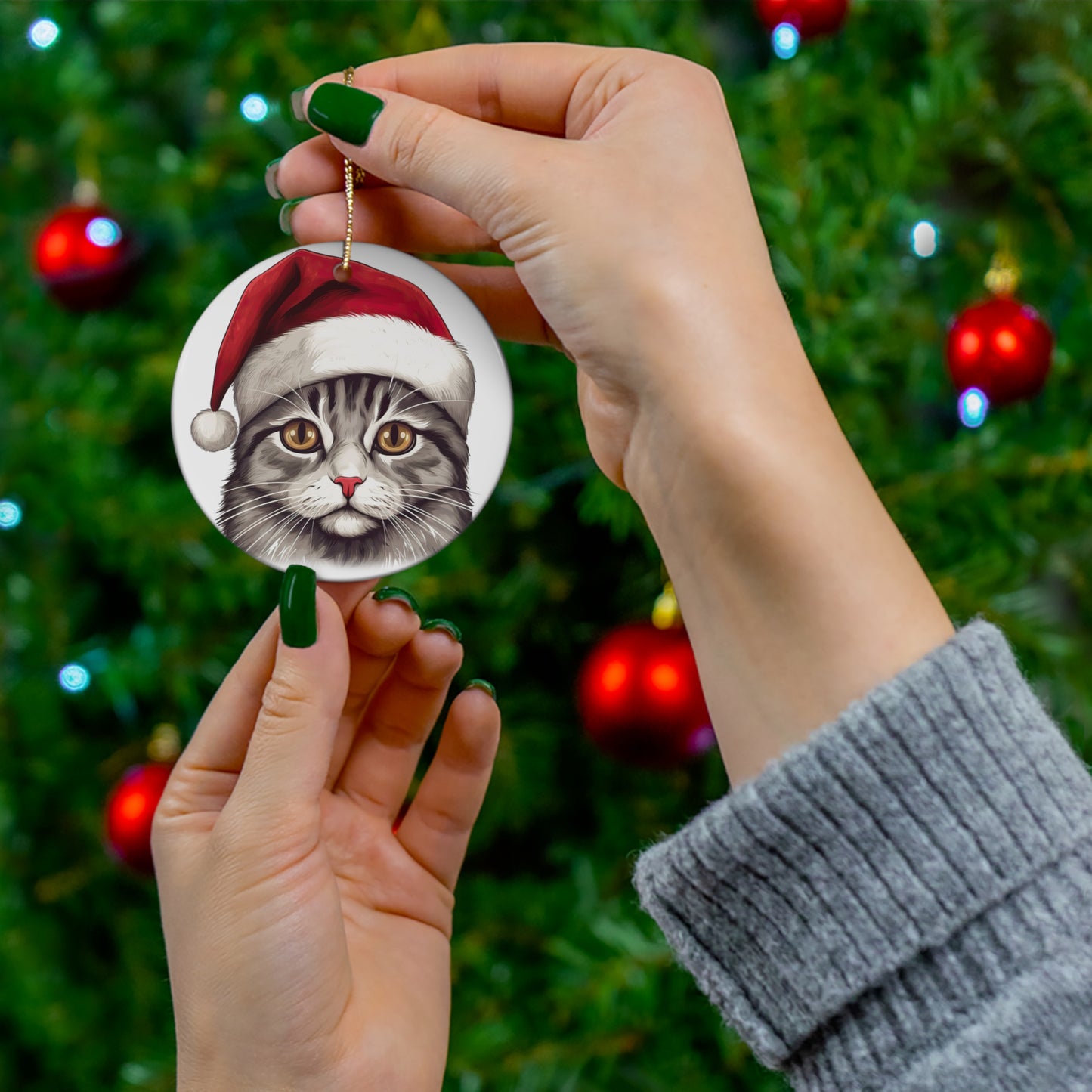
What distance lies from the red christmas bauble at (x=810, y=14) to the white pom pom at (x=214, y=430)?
0.67 metres

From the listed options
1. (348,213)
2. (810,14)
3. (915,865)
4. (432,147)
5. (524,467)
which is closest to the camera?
(915,865)

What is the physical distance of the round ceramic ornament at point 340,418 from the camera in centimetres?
69

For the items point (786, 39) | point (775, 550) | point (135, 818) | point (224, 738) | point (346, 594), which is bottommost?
point (135, 818)

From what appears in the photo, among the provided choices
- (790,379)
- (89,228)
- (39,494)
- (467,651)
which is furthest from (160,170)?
(790,379)

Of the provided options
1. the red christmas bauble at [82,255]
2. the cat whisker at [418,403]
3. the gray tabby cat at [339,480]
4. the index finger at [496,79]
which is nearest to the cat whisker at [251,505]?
the gray tabby cat at [339,480]

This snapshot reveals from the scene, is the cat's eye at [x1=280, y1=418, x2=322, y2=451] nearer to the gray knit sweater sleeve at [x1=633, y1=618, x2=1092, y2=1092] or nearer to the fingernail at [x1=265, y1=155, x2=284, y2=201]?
the fingernail at [x1=265, y1=155, x2=284, y2=201]

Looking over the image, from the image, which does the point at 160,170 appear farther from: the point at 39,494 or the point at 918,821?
the point at 918,821

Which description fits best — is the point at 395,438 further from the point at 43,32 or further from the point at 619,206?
the point at 43,32

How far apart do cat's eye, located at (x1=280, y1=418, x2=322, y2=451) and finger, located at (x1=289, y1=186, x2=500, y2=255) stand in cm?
19

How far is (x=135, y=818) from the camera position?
0.91 metres

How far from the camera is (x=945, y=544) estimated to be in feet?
3.06

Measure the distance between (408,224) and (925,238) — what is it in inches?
21.3

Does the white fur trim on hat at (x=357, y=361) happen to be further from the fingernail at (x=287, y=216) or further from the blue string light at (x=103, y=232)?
the blue string light at (x=103, y=232)

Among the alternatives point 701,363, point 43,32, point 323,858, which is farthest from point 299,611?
point 43,32
